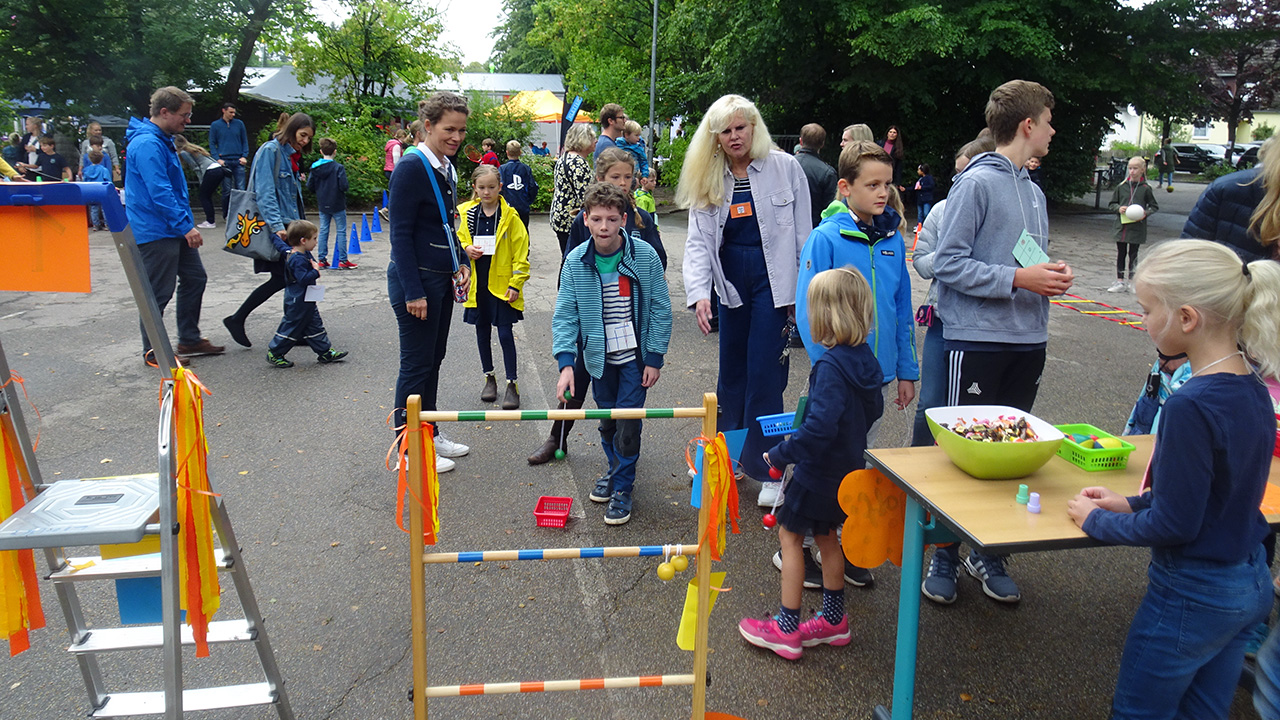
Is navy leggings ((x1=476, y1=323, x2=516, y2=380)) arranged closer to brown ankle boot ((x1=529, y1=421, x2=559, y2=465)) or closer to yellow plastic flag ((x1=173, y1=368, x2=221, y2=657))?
brown ankle boot ((x1=529, y1=421, x2=559, y2=465))

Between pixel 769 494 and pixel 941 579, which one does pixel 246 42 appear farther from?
pixel 941 579

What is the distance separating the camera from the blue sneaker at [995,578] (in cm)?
351

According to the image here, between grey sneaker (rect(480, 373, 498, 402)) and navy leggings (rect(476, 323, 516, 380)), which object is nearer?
navy leggings (rect(476, 323, 516, 380))

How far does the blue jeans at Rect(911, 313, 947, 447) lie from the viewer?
3.62 metres

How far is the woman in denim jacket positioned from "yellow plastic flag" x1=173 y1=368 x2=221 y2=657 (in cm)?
540

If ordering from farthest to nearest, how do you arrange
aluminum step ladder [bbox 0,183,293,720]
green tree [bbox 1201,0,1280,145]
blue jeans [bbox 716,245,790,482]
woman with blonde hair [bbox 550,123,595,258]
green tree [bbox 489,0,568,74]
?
green tree [bbox 489,0,568,74] < green tree [bbox 1201,0,1280,145] < woman with blonde hair [bbox 550,123,595,258] < blue jeans [bbox 716,245,790,482] < aluminum step ladder [bbox 0,183,293,720]

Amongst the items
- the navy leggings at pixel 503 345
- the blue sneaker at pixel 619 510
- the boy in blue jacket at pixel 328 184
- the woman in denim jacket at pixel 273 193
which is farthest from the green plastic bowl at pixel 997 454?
the boy in blue jacket at pixel 328 184

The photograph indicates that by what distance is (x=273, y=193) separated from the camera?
767cm

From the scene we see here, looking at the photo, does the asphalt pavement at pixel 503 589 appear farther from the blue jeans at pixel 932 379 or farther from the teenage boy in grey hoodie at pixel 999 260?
the teenage boy in grey hoodie at pixel 999 260

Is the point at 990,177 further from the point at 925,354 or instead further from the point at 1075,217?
the point at 1075,217

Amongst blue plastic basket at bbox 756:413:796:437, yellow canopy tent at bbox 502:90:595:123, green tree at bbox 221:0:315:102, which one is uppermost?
green tree at bbox 221:0:315:102

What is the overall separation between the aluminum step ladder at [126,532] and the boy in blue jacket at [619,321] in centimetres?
195

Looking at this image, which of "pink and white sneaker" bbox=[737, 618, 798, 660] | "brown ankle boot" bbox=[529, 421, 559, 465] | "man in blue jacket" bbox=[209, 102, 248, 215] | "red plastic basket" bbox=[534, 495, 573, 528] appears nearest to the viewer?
"pink and white sneaker" bbox=[737, 618, 798, 660]

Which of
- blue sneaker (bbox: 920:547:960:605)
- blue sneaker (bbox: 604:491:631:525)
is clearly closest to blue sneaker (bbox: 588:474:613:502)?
blue sneaker (bbox: 604:491:631:525)
